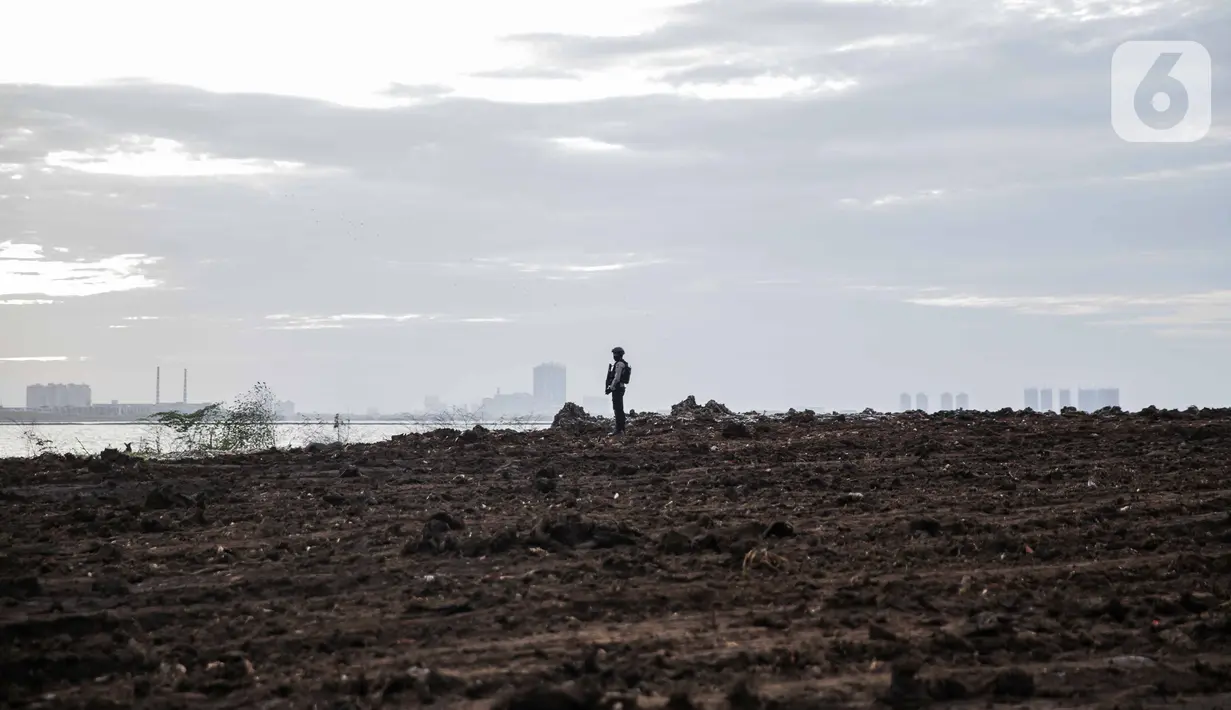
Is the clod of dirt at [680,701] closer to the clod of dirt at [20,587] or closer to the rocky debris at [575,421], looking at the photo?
the clod of dirt at [20,587]

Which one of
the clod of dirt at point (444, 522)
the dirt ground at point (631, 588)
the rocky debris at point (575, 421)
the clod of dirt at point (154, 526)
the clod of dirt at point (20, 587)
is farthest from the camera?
the rocky debris at point (575, 421)

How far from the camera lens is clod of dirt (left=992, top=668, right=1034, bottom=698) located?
24.8 ft

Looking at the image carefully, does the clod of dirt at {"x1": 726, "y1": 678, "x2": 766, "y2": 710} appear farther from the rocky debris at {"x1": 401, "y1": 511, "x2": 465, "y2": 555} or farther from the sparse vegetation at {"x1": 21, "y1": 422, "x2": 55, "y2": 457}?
the sparse vegetation at {"x1": 21, "y1": 422, "x2": 55, "y2": 457}

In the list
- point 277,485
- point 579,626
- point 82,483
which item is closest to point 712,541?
point 579,626

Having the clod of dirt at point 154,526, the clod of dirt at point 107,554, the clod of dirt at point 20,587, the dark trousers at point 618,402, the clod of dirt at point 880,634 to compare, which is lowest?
the clod of dirt at point 880,634

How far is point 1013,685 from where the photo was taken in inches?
298

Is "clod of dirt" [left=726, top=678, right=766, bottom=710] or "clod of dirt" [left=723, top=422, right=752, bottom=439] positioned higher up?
"clod of dirt" [left=723, top=422, right=752, bottom=439]

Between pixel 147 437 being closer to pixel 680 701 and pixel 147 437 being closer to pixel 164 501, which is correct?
pixel 164 501

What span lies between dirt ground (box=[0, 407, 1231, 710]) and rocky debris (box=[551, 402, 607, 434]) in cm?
1005

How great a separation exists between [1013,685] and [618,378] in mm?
18805

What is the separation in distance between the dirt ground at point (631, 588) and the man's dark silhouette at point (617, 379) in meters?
6.86

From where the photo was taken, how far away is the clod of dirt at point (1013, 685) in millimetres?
7562

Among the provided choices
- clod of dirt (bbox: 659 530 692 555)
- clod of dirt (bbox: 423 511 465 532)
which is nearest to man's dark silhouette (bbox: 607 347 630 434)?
clod of dirt (bbox: 423 511 465 532)

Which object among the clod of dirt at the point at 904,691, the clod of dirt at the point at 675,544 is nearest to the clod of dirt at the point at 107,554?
the clod of dirt at the point at 675,544
